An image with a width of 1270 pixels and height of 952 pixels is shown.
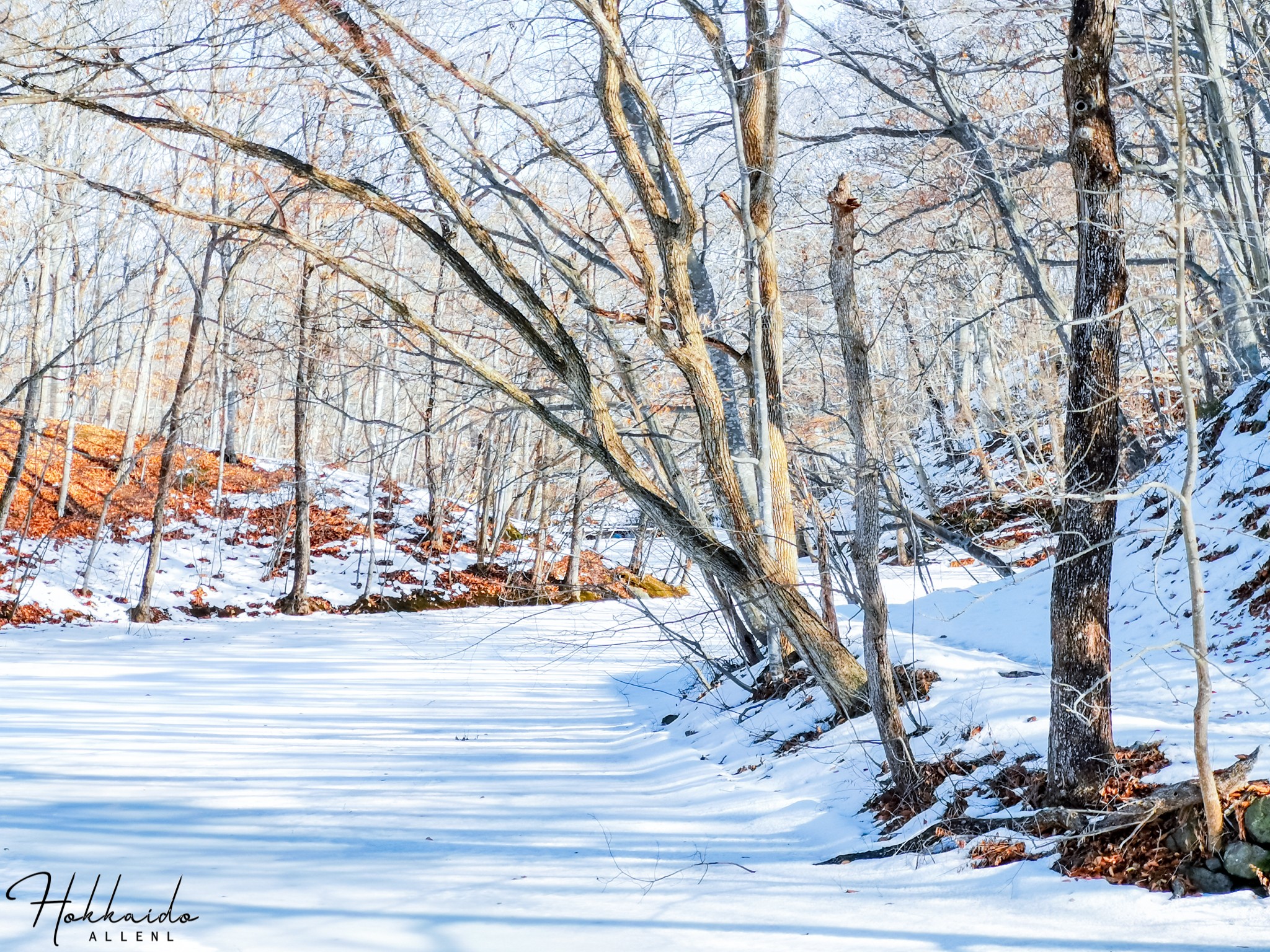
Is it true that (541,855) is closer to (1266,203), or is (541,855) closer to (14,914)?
Result: (14,914)

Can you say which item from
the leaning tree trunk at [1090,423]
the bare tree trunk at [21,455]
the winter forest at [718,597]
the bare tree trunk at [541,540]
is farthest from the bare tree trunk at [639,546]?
the bare tree trunk at [21,455]

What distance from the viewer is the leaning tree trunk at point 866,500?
515 centimetres

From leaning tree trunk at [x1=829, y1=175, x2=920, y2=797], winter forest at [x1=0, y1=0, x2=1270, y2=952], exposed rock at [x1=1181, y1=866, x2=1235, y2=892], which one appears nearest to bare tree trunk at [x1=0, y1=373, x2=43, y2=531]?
winter forest at [x1=0, y1=0, x2=1270, y2=952]

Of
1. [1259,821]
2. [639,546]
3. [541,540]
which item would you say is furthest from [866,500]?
[541,540]

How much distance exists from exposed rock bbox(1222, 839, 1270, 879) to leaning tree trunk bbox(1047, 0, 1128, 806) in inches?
26.6

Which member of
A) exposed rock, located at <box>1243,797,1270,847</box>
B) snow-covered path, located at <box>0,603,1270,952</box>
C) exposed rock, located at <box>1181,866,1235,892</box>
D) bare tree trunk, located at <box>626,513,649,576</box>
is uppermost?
bare tree trunk, located at <box>626,513,649,576</box>

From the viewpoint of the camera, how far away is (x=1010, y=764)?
488 centimetres

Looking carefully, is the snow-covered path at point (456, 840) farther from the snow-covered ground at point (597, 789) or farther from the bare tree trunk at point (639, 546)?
the bare tree trunk at point (639, 546)

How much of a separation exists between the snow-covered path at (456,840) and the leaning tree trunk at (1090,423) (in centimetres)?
65

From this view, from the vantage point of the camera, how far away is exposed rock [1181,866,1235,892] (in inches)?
133

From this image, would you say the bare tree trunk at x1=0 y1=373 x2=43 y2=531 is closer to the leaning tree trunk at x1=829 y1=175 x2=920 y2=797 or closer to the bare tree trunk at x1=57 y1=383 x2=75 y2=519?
the bare tree trunk at x1=57 y1=383 x2=75 y2=519

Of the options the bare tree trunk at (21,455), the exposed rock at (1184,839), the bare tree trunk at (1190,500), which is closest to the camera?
the bare tree trunk at (1190,500)

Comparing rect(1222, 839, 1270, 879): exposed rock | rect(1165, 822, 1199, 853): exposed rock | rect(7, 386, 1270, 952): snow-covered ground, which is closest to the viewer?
rect(1222, 839, 1270, 879): exposed rock

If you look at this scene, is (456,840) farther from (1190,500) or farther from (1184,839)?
(1190,500)
